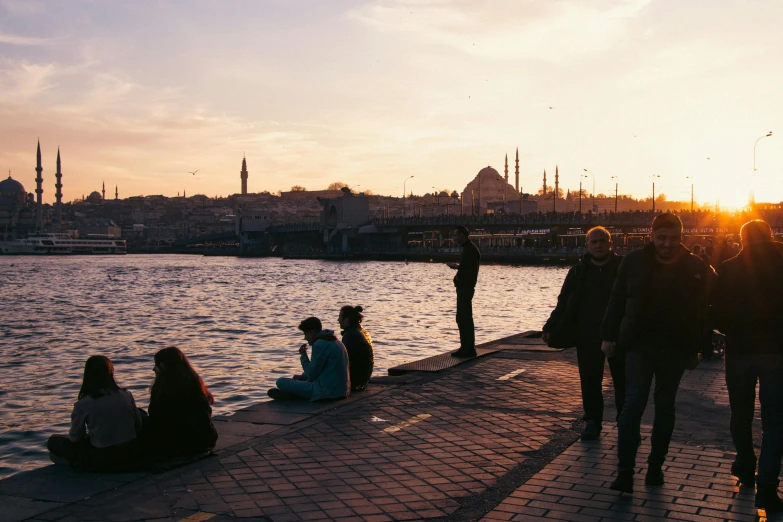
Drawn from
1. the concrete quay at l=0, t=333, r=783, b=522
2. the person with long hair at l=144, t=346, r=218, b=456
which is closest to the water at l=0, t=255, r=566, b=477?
the person with long hair at l=144, t=346, r=218, b=456

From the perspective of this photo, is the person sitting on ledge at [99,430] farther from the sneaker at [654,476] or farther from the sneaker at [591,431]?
the sneaker at [654,476]

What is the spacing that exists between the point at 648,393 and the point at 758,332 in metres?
0.83

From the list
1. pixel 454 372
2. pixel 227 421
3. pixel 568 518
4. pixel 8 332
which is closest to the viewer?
pixel 568 518

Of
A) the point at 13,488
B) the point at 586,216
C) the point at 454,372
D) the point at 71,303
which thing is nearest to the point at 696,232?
the point at 586,216

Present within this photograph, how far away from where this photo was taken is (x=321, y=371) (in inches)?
350

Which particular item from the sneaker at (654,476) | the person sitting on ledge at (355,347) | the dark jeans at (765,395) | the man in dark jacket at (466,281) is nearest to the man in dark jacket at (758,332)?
the dark jeans at (765,395)

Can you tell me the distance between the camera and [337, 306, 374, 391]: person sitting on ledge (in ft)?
31.6

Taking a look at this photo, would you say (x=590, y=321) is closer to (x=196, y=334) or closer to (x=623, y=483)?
(x=623, y=483)

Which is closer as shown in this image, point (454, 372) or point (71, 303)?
point (454, 372)

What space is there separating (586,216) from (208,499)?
109277 mm

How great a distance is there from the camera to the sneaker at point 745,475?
19.0 feet

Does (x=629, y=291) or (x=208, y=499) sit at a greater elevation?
(x=629, y=291)

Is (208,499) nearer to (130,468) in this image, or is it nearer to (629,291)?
(130,468)

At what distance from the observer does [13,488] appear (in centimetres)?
587
